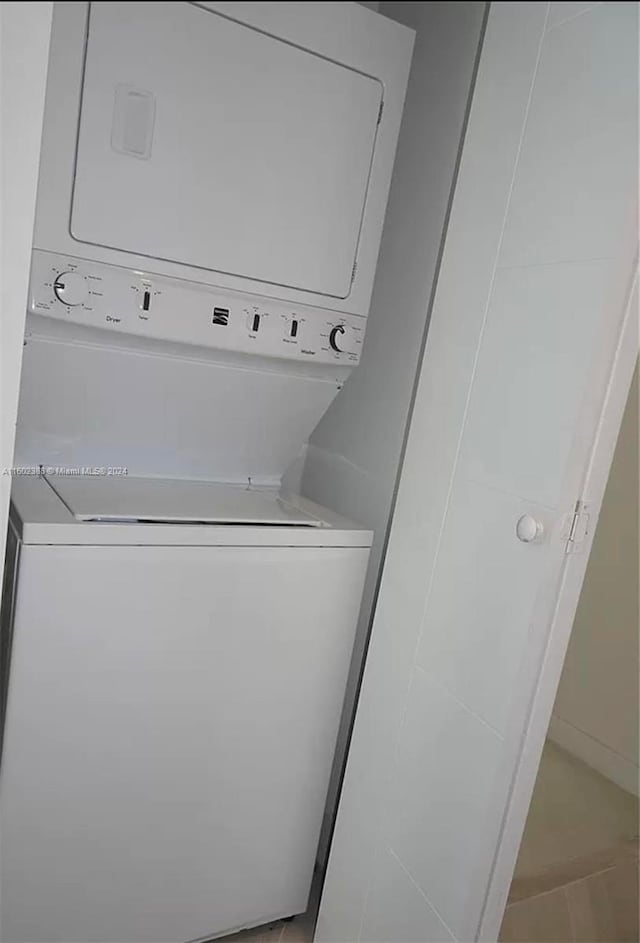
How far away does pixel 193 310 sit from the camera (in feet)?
3.58

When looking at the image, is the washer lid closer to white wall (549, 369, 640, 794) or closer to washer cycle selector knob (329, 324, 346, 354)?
washer cycle selector knob (329, 324, 346, 354)

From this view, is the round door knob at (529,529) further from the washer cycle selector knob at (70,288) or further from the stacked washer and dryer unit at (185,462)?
the washer cycle selector knob at (70,288)

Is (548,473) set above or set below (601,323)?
below

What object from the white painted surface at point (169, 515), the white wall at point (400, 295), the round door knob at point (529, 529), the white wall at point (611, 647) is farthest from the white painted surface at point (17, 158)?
the white wall at point (611, 647)

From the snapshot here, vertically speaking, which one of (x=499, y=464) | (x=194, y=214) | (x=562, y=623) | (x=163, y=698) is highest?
(x=194, y=214)

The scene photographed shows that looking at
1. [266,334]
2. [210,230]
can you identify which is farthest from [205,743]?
[210,230]

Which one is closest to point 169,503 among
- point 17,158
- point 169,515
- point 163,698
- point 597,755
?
point 169,515

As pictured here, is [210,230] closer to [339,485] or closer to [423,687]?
[339,485]

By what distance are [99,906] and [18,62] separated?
4.57ft

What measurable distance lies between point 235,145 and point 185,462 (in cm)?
56

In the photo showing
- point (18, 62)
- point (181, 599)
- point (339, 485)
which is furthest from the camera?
point (339, 485)

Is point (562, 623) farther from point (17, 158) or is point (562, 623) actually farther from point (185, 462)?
point (17, 158)

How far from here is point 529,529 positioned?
1.09 m

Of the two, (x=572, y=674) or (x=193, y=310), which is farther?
(x=572, y=674)
